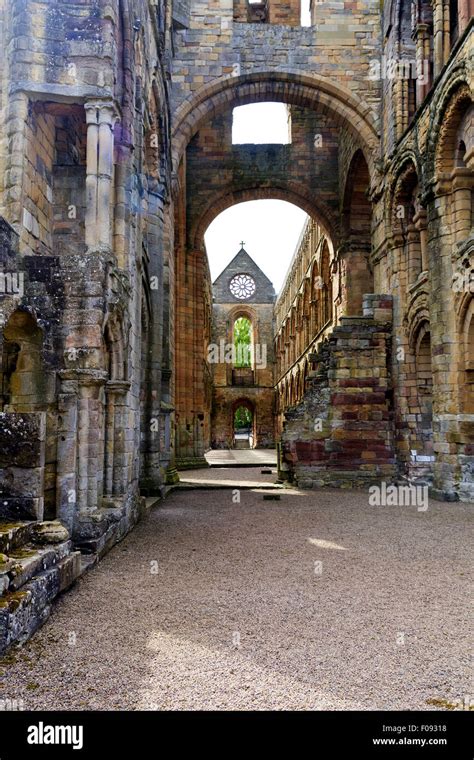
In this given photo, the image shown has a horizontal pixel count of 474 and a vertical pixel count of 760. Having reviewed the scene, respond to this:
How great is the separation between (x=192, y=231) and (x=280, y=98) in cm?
548

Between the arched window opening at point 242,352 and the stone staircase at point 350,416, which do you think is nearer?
the stone staircase at point 350,416

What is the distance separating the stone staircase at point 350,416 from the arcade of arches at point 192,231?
0.04 metres

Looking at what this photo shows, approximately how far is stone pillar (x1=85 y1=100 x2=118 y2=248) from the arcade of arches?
2 cm

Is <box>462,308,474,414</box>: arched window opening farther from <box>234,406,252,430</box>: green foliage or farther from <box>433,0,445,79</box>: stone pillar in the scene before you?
<box>234,406,252,430</box>: green foliage

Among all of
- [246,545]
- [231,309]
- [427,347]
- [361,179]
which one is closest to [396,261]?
[427,347]

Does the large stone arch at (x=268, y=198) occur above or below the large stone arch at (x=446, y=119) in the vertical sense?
above

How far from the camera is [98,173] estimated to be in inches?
241

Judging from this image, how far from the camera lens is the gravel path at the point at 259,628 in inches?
106

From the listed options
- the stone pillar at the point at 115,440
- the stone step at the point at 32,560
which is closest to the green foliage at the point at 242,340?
the stone pillar at the point at 115,440

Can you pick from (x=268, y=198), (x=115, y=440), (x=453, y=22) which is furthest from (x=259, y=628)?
(x=268, y=198)

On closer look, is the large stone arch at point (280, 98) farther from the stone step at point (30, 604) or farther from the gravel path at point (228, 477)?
the stone step at point (30, 604)

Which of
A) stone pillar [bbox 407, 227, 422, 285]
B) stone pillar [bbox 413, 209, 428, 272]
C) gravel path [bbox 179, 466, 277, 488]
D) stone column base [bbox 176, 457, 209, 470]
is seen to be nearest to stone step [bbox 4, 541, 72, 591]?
gravel path [bbox 179, 466, 277, 488]

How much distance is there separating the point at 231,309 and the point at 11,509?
35.9 m

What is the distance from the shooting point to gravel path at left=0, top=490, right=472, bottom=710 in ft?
8.84
